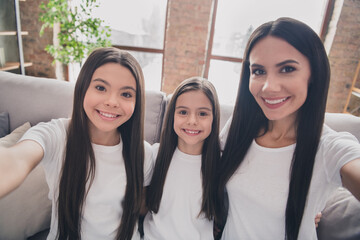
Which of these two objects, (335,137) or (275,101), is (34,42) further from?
(335,137)

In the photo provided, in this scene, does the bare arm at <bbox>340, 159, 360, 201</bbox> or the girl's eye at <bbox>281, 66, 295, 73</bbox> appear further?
the girl's eye at <bbox>281, 66, 295, 73</bbox>

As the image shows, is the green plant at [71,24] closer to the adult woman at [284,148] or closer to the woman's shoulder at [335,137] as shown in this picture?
the adult woman at [284,148]

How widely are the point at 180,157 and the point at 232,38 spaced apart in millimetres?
2766

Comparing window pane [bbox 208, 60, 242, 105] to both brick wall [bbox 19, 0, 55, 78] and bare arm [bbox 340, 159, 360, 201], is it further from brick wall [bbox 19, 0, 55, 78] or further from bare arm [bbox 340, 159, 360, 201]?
bare arm [bbox 340, 159, 360, 201]

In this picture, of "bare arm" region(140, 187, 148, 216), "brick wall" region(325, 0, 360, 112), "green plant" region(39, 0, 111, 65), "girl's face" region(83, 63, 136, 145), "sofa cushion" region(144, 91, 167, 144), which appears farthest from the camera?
"brick wall" region(325, 0, 360, 112)

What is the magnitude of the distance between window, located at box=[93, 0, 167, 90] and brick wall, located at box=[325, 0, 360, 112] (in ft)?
8.14

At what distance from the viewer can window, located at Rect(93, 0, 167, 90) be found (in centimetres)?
323

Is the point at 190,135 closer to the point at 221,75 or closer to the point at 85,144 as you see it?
the point at 85,144

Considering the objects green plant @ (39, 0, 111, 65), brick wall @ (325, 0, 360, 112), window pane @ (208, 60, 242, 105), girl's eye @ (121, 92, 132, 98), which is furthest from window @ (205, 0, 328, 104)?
girl's eye @ (121, 92, 132, 98)

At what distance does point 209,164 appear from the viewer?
1.03 meters

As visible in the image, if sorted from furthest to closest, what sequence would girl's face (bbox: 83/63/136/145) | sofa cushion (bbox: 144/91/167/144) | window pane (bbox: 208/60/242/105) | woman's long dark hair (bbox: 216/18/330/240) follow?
window pane (bbox: 208/60/242/105), sofa cushion (bbox: 144/91/167/144), girl's face (bbox: 83/63/136/145), woman's long dark hair (bbox: 216/18/330/240)

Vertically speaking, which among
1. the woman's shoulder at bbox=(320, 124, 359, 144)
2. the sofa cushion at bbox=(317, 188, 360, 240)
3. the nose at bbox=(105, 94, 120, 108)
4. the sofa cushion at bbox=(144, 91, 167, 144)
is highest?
the nose at bbox=(105, 94, 120, 108)

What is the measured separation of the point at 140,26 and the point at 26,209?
303 cm

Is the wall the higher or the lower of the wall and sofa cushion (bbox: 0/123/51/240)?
the higher
